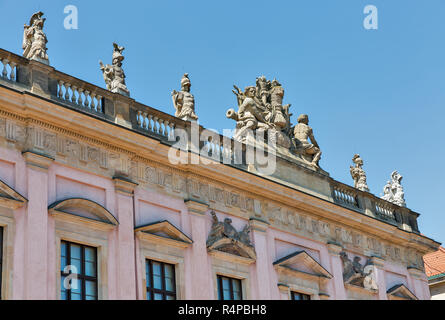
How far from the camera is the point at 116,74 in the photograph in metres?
20.8

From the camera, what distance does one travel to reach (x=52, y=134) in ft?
60.0

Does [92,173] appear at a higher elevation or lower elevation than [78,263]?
higher

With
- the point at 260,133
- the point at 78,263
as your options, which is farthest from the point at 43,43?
the point at 260,133

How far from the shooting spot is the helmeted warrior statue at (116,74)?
67.6ft

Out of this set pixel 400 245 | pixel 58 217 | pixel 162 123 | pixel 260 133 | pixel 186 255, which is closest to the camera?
pixel 58 217

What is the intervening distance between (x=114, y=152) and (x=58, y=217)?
8.63 ft

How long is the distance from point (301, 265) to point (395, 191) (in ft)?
27.8

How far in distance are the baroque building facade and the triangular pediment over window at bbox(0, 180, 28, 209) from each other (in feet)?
0.07

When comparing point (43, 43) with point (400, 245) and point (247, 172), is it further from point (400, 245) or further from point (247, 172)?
point (400, 245)

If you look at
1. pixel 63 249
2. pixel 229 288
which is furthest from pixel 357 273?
pixel 63 249

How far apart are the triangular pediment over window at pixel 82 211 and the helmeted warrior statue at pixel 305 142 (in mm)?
9284

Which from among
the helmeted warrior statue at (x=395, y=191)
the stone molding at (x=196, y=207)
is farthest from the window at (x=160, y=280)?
the helmeted warrior statue at (x=395, y=191)

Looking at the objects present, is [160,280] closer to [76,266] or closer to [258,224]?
[76,266]
